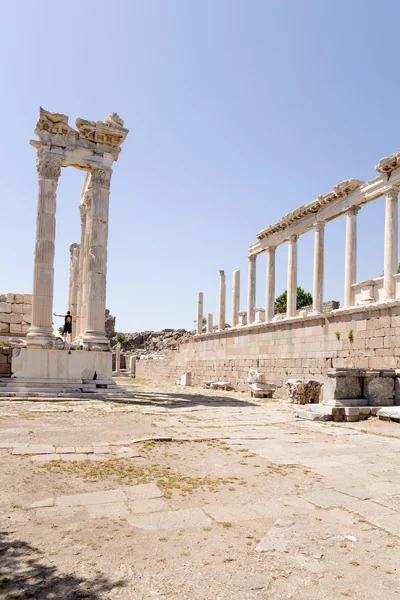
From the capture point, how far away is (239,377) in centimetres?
2481

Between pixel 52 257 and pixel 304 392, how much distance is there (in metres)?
9.39

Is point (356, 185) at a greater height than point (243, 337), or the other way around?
point (356, 185)

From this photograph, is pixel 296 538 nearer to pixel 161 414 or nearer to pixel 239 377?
pixel 161 414

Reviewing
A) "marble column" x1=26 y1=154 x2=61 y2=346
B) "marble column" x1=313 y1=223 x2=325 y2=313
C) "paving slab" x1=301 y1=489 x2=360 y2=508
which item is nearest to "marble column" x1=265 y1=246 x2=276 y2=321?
"marble column" x1=313 y1=223 x2=325 y2=313

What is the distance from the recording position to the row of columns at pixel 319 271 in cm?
1602

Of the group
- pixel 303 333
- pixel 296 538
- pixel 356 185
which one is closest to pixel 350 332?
pixel 303 333

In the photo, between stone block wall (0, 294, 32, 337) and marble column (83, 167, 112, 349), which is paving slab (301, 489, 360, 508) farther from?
stone block wall (0, 294, 32, 337)

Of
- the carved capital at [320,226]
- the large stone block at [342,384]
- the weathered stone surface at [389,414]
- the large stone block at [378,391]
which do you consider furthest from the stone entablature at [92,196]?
the weathered stone surface at [389,414]

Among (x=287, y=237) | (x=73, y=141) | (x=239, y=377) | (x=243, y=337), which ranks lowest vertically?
(x=239, y=377)

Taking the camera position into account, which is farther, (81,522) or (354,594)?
(81,522)

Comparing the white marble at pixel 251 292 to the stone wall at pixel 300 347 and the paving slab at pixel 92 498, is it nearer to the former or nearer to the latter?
the stone wall at pixel 300 347

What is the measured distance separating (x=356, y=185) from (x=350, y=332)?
5.66 m

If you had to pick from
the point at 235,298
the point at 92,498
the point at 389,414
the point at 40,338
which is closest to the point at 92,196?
the point at 40,338

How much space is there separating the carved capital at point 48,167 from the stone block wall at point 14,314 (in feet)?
16.0
